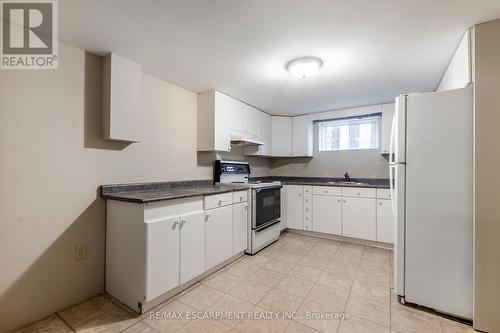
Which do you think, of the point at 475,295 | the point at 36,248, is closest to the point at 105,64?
the point at 36,248

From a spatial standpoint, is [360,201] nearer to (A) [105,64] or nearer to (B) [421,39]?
(B) [421,39]

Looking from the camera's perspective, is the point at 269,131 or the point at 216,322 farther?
the point at 269,131

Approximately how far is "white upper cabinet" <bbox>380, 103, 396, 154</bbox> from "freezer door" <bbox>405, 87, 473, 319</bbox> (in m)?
1.75

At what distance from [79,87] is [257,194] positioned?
85.1 inches

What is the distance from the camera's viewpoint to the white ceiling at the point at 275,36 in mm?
1412

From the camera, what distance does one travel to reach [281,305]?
1.85 metres

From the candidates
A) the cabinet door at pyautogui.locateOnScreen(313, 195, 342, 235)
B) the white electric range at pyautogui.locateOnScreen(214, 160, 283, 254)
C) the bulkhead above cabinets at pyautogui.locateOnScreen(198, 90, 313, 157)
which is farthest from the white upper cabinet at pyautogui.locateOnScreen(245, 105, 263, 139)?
the cabinet door at pyautogui.locateOnScreen(313, 195, 342, 235)

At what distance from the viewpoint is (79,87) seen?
75.5 inches

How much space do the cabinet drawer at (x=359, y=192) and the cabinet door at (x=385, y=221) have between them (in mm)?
148

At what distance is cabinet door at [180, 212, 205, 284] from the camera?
2.01 meters

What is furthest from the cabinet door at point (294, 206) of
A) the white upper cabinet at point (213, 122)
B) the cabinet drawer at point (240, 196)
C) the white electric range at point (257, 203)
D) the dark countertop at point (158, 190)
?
the white upper cabinet at point (213, 122)

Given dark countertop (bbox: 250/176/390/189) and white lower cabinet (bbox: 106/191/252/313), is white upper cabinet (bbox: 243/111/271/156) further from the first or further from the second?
white lower cabinet (bbox: 106/191/252/313)

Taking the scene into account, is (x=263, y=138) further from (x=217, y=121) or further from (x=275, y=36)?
(x=275, y=36)

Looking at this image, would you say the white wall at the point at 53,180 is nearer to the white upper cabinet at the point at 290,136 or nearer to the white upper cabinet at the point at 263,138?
the white upper cabinet at the point at 263,138
